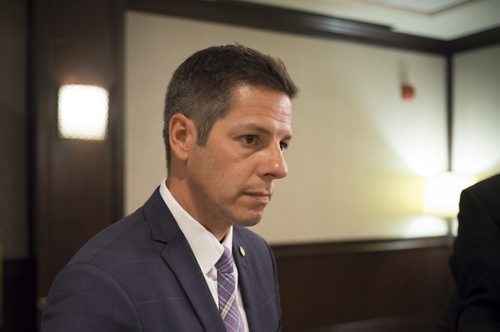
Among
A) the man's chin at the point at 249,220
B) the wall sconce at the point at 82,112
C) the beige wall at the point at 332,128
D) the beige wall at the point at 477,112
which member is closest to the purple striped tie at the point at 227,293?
the man's chin at the point at 249,220

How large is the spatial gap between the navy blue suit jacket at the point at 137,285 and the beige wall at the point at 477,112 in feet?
11.7

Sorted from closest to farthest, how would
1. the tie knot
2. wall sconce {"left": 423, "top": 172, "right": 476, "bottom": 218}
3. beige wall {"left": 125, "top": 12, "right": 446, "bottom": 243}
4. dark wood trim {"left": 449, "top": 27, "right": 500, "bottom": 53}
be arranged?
1. the tie knot
2. beige wall {"left": 125, "top": 12, "right": 446, "bottom": 243}
3. wall sconce {"left": 423, "top": 172, "right": 476, "bottom": 218}
4. dark wood trim {"left": 449, "top": 27, "right": 500, "bottom": 53}

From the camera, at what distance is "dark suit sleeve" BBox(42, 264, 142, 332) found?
2.51 feet

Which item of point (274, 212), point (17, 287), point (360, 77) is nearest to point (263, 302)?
point (17, 287)

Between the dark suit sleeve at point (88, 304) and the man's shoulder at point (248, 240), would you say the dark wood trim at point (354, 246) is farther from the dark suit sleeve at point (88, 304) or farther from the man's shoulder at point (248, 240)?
the dark suit sleeve at point (88, 304)

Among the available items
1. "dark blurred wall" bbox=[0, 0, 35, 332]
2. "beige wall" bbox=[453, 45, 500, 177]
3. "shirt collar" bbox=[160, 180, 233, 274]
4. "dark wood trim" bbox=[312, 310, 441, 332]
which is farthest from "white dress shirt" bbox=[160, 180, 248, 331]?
"beige wall" bbox=[453, 45, 500, 177]

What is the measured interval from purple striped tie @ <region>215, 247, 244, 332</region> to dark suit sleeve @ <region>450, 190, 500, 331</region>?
17.2 inches

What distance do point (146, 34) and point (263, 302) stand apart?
91.1 inches

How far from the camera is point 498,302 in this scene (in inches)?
30.5

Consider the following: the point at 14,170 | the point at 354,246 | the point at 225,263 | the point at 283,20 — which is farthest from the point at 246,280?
the point at 354,246

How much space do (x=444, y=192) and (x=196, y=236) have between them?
326 cm

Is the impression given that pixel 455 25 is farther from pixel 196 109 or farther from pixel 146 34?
pixel 196 109

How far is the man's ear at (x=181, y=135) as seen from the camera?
958mm

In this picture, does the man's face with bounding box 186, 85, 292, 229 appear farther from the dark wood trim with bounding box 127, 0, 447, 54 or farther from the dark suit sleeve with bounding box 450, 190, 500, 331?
the dark wood trim with bounding box 127, 0, 447, 54
